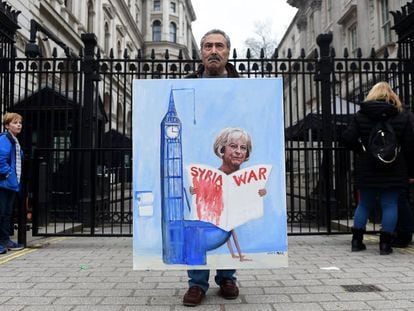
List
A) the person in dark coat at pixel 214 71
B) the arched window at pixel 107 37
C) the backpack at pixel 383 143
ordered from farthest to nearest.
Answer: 1. the arched window at pixel 107 37
2. the backpack at pixel 383 143
3. the person in dark coat at pixel 214 71

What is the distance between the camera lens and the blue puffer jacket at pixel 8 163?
591 centimetres

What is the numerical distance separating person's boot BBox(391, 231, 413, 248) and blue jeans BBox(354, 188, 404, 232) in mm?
658

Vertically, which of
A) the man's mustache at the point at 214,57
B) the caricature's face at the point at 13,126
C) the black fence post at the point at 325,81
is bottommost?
the caricature's face at the point at 13,126

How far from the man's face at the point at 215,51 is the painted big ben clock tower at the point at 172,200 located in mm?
727

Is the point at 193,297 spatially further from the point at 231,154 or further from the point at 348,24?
the point at 348,24

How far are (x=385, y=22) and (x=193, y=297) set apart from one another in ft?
67.6

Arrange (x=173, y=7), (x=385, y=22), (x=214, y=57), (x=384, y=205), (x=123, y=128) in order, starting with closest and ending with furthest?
(x=214, y=57) < (x=384, y=205) < (x=123, y=128) < (x=385, y=22) < (x=173, y=7)

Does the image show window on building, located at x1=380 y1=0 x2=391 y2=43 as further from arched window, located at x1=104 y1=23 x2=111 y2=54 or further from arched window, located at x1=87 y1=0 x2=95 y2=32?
arched window, located at x1=104 y1=23 x2=111 y2=54

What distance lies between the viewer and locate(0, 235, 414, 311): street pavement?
12.0 feet

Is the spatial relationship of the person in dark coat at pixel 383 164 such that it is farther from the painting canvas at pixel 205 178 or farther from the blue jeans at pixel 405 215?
the painting canvas at pixel 205 178

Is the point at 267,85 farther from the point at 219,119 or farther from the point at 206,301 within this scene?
the point at 206,301

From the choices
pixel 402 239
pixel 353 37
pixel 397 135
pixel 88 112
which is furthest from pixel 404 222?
pixel 353 37

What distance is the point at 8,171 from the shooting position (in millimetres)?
5930

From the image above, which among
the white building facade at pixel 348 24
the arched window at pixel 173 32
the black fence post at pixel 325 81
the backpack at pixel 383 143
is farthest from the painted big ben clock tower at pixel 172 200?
the arched window at pixel 173 32
